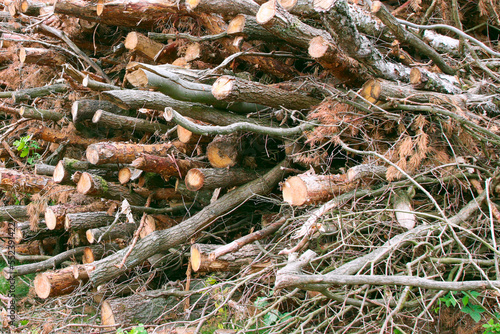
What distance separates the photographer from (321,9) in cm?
287

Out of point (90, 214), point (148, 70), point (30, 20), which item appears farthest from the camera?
point (30, 20)

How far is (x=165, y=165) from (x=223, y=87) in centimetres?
100

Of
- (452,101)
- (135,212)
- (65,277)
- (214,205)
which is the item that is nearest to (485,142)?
(452,101)

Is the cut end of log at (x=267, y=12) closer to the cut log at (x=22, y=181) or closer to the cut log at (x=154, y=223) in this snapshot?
the cut log at (x=154, y=223)

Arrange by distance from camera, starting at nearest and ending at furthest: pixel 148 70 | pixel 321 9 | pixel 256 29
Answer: pixel 321 9 → pixel 148 70 → pixel 256 29

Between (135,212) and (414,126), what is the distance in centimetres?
292

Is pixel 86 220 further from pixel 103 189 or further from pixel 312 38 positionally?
pixel 312 38

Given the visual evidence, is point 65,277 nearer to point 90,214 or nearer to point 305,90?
point 90,214

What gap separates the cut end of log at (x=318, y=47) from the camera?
305cm

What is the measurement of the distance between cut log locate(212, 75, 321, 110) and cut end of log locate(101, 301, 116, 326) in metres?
2.14

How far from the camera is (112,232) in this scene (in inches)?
173

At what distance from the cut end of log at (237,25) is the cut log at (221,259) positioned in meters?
1.91

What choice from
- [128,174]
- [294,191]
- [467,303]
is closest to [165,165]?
[128,174]

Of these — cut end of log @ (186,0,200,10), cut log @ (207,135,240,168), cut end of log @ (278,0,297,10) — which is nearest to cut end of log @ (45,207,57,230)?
cut log @ (207,135,240,168)
